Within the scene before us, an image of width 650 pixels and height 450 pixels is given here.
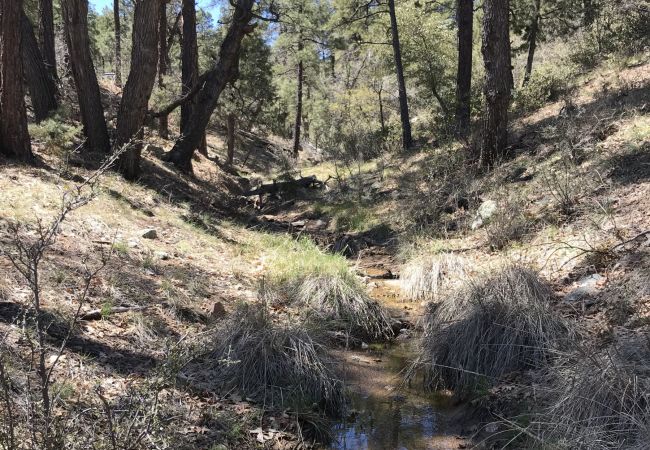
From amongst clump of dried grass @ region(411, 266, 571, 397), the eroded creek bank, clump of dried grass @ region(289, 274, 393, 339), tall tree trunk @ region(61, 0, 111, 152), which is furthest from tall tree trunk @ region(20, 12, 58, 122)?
clump of dried grass @ region(411, 266, 571, 397)

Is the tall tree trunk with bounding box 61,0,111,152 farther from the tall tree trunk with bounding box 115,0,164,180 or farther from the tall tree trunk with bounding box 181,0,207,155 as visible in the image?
the tall tree trunk with bounding box 181,0,207,155

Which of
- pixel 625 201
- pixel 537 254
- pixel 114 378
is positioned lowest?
pixel 114 378

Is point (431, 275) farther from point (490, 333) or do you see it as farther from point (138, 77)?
point (138, 77)

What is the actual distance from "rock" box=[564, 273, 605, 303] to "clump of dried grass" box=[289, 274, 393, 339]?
1966 mm

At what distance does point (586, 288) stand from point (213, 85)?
30.8 feet

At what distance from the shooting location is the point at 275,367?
15.5 feet

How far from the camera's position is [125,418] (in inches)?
117

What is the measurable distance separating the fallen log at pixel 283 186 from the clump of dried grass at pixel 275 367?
956 cm

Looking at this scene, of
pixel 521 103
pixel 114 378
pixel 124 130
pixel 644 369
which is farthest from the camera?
pixel 521 103

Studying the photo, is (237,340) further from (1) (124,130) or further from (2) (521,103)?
(2) (521,103)

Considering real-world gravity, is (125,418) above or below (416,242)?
below

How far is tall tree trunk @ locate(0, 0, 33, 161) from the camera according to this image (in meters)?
7.61

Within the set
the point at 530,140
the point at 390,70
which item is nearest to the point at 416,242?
the point at 530,140

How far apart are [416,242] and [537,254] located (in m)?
2.29
